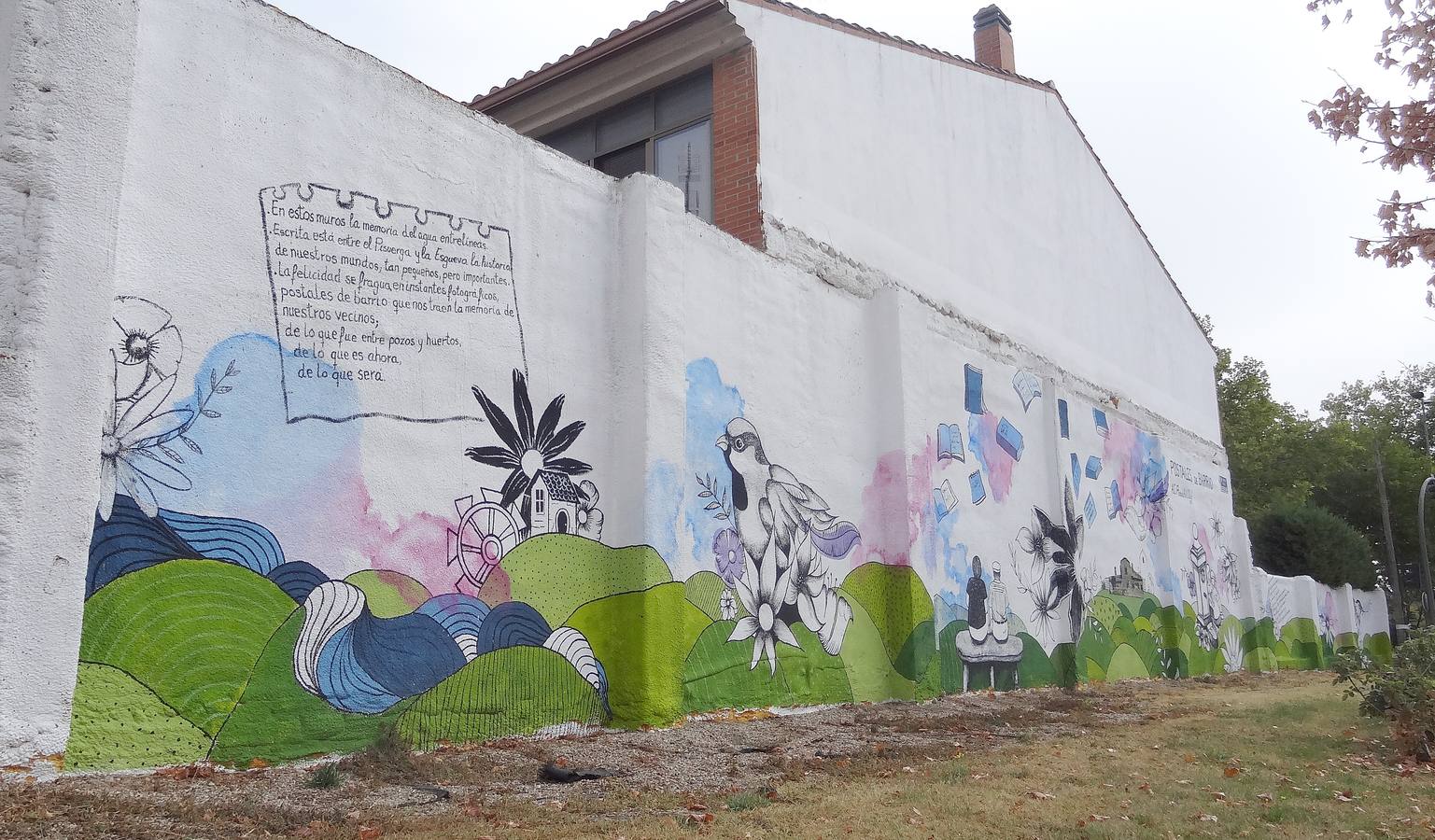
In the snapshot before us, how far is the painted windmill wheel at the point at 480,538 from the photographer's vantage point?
6191 mm

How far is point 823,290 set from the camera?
9.76m

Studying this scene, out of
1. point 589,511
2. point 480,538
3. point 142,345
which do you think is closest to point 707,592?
point 589,511

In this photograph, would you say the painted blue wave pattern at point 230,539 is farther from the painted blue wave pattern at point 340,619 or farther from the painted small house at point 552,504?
the painted small house at point 552,504

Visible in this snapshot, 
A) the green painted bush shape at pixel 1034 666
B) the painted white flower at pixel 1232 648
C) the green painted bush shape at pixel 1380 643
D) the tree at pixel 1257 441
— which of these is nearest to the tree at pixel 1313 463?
the tree at pixel 1257 441

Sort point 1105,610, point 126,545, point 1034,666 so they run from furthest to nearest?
point 1105,610
point 1034,666
point 126,545

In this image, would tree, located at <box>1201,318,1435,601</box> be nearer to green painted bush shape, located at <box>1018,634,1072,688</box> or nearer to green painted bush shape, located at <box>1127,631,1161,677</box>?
green painted bush shape, located at <box>1127,631,1161,677</box>

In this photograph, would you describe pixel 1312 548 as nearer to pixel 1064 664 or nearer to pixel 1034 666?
pixel 1064 664

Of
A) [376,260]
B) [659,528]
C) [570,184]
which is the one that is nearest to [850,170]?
[570,184]

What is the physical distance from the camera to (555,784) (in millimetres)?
5398

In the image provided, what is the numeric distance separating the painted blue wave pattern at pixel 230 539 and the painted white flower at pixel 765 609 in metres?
3.62

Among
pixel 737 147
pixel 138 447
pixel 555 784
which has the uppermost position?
pixel 737 147

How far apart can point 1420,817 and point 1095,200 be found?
43.4ft

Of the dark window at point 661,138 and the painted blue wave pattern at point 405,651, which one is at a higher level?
the dark window at point 661,138

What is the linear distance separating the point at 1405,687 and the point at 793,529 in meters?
4.46
